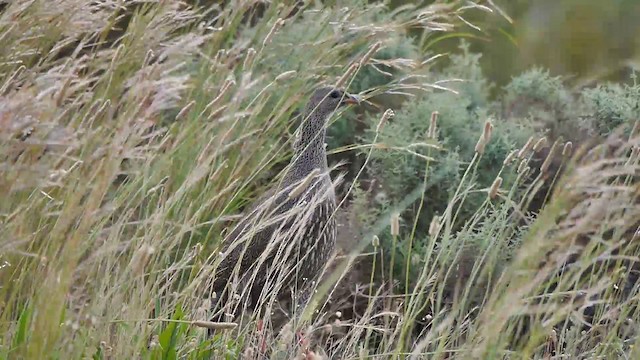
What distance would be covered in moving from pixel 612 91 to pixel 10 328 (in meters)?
3.80

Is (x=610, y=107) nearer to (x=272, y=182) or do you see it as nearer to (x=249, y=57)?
(x=272, y=182)

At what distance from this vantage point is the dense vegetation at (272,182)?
3.18 metres

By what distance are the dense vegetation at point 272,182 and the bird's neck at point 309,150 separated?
0.10 metres

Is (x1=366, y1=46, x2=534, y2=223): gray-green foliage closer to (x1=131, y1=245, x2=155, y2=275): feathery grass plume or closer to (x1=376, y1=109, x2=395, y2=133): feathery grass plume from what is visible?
(x1=376, y1=109, x2=395, y2=133): feathery grass plume

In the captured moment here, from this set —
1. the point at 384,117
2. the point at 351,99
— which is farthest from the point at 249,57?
the point at 384,117

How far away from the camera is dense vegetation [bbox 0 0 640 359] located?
3178 mm

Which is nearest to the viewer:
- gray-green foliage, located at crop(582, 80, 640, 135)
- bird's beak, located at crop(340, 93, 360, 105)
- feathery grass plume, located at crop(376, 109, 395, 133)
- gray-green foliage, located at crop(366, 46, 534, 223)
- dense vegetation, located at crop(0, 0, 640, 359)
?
dense vegetation, located at crop(0, 0, 640, 359)

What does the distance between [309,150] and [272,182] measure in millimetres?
254

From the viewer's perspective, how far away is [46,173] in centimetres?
308

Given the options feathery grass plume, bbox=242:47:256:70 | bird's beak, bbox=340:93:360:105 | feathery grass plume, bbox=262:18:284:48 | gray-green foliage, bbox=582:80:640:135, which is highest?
feathery grass plume, bbox=262:18:284:48

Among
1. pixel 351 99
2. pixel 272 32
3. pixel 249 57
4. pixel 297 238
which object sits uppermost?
pixel 272 32

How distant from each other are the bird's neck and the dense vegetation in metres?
Result: 0.10

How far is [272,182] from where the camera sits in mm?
5203

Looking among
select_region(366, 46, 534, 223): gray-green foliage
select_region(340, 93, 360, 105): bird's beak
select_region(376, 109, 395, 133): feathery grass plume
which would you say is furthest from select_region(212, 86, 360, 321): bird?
select_region(376, 109, 395, 133): feathery grass plume
